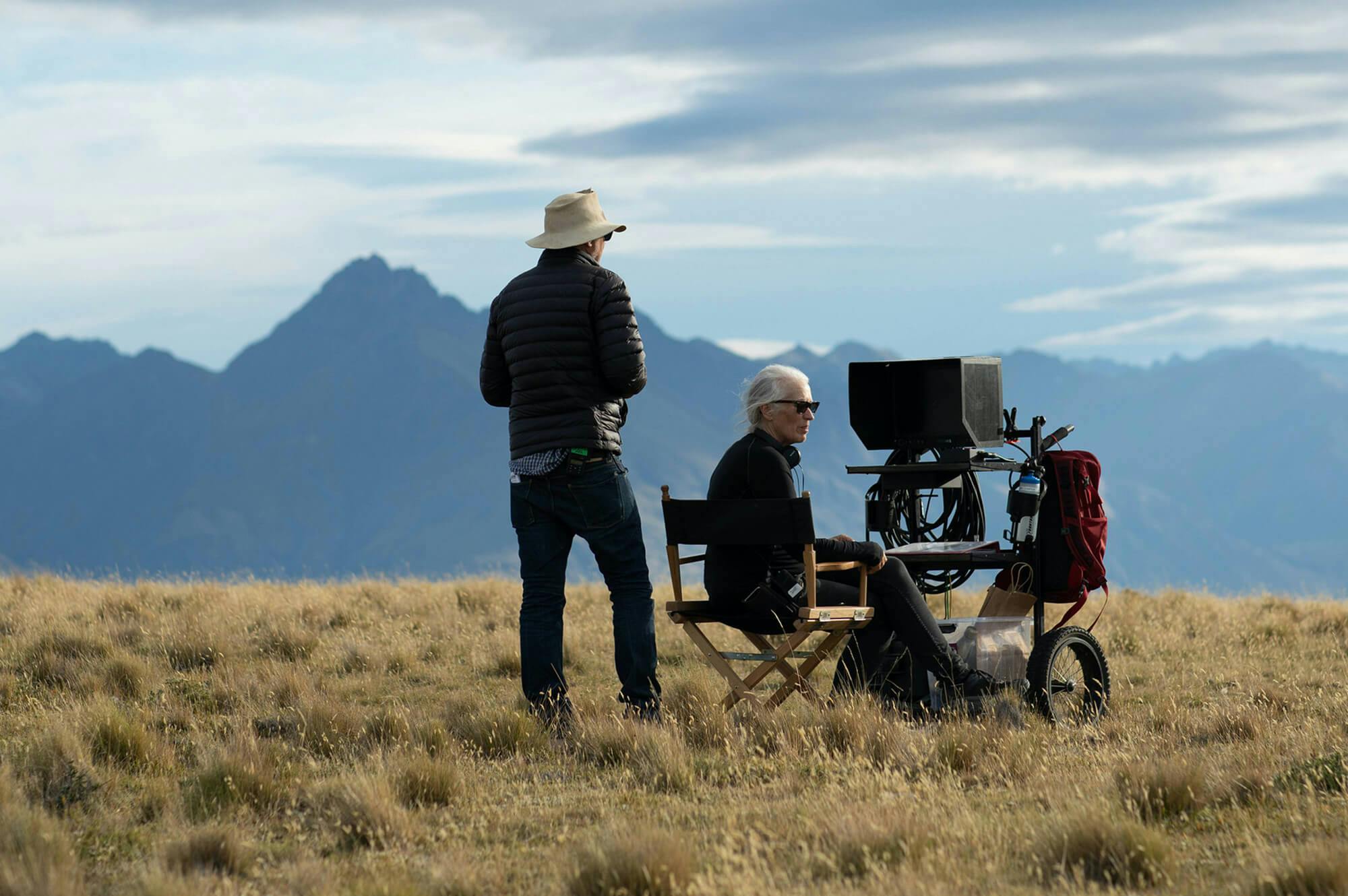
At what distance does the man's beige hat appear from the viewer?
21.1 feet

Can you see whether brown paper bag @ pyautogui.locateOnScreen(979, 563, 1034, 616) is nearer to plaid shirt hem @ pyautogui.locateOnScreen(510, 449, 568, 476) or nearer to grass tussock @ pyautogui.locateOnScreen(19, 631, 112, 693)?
plaid shirt hem @ pyautogui.locateOnScreen(510, 449, 568, 476)

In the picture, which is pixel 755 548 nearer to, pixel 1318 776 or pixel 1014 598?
pixel 1014 598

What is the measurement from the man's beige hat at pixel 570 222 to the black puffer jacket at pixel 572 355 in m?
0.08

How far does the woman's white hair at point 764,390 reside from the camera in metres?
6.25

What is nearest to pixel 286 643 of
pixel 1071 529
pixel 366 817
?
pixel 366 817

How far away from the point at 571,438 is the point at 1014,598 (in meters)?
2.37

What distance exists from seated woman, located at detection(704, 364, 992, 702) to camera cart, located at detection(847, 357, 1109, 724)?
48 cm

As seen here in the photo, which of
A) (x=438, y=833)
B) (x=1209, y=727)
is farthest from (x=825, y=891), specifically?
(x=1209, y=727)

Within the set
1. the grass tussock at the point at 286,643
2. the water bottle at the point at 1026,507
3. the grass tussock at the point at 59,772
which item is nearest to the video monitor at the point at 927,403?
the water bottle at the point at 1026,507

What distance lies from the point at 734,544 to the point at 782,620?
41 cm

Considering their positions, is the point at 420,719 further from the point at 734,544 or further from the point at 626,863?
the point at 626,863

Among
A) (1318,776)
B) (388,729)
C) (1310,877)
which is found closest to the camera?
(1310,877)

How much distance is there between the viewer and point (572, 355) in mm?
6320

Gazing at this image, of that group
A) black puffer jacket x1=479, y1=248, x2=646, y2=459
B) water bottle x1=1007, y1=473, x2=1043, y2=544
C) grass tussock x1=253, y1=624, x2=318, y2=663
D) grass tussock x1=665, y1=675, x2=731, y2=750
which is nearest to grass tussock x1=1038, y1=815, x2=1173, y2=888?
grass tussock x1=665, y1=675, x2=731, y2=750
